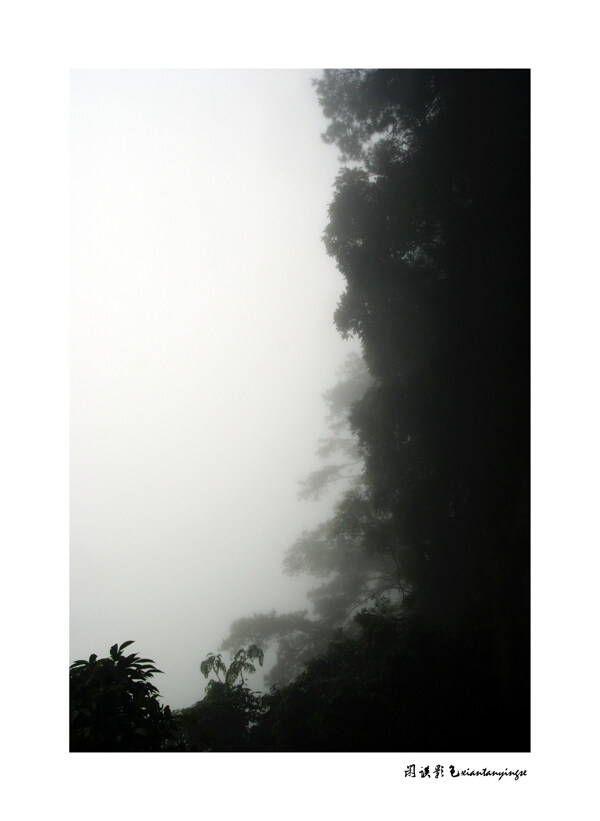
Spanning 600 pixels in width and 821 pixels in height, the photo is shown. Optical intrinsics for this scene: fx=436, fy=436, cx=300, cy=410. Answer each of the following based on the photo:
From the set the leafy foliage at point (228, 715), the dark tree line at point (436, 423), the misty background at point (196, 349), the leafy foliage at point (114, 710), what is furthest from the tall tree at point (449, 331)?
the leafy foliage at point (114, 710)

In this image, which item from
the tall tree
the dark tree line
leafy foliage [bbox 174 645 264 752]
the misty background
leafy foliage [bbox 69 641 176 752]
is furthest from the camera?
the misty background

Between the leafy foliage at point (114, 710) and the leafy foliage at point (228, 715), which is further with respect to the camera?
the leafy foliage at point (228, 715)

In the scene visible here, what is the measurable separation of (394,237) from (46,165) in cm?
473

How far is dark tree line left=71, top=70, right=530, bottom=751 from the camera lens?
524cm

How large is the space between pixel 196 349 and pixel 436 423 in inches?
440

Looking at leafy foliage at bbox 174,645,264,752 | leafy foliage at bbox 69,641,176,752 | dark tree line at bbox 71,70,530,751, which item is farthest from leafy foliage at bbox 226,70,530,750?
leafy foliage at bbox 69,641,176,752

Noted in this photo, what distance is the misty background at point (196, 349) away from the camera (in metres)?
10.8

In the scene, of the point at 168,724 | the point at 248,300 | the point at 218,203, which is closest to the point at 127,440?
the point at 248,300

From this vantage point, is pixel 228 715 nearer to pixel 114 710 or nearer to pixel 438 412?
pixel 114 710

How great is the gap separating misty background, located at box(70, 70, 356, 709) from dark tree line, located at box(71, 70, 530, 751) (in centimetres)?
329

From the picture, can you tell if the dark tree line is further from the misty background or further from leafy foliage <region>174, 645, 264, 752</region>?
the misty background

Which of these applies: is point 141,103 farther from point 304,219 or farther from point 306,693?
point 306,693

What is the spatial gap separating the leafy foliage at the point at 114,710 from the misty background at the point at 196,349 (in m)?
7.46

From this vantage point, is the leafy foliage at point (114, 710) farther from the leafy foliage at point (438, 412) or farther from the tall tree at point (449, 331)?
the tall tree at point (449, 331)
